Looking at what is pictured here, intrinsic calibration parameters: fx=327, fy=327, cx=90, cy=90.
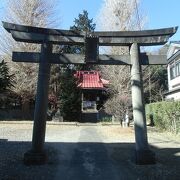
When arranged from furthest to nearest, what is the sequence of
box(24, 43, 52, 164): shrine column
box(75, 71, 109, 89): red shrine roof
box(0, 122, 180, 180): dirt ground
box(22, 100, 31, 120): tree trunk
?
1. box(75, 71, 109, 89): red shrine roof
2. box(22, 100, 31, 120): tree trunk
3. box(24, 43, 52, 164): shrine column
4. box(0, 122, 180, 180): dirt ground

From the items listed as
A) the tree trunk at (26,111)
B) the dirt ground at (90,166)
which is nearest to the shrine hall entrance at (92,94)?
the tree trunk at (26,111)

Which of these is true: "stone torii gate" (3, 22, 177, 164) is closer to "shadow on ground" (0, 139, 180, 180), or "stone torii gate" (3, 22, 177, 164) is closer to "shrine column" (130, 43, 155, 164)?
"shrine column" (130, 43, 155, 164)

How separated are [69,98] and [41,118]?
1757cm

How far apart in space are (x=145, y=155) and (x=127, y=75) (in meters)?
19.0

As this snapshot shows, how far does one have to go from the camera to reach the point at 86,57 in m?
9.78

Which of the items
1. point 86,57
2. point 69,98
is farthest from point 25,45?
Answer: point 86,57

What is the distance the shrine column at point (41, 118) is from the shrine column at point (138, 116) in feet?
8.42

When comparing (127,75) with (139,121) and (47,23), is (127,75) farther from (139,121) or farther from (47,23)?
(139,121)

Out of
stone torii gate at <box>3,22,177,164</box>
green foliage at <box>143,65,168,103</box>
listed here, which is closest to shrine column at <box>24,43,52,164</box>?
stone torii gate at <box>3,22,177,164</box>

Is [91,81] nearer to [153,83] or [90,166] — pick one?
[153,83]

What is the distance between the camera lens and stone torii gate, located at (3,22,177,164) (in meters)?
9.34

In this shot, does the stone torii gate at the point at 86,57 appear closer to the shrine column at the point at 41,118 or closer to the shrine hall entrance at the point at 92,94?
the shrine column at the point at 41,118

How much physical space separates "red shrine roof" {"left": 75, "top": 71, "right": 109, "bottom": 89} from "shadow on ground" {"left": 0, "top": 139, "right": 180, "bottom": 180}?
20068 millimetres

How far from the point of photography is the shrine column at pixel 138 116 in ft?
29.7
